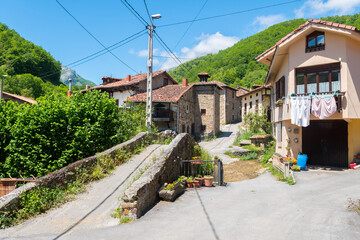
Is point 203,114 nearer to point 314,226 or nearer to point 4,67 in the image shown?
point 314,226

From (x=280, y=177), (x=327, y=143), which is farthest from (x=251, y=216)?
(x=327, y=143)

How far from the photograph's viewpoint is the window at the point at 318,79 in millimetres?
12211

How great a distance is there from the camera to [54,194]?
715 cm

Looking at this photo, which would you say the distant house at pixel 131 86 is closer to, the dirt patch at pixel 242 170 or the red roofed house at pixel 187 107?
the red roofed house at pixel 187 107

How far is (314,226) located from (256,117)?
851 inches

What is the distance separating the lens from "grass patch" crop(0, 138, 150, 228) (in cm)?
600

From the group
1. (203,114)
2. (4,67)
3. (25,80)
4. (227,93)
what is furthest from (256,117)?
(4,67)

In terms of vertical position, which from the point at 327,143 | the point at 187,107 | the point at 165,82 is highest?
the point at 165,82

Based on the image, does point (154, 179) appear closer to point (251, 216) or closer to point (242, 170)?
point (251, 216)

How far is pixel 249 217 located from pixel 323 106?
8.54 meters

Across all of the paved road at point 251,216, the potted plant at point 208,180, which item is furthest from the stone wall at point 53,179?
the potted plant at point 208,180

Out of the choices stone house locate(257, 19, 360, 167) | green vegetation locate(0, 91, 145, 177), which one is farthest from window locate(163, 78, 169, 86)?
green vegetation locate(0, 91, 145, 177)

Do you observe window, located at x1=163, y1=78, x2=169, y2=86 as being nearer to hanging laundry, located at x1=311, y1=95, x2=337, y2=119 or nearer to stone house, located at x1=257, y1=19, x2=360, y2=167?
stone house, located at x1=257, y1=19, x2=360, y2=167

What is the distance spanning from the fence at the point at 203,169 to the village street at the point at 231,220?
1393mm
